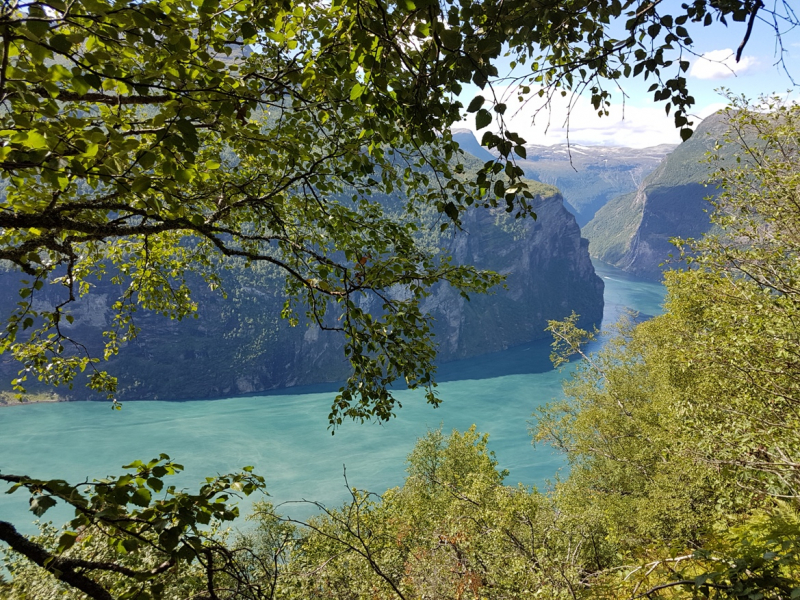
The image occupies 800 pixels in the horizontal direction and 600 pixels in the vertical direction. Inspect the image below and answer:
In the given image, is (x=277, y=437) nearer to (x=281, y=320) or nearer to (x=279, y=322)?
(x=279, y=322)

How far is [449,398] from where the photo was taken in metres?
64.9

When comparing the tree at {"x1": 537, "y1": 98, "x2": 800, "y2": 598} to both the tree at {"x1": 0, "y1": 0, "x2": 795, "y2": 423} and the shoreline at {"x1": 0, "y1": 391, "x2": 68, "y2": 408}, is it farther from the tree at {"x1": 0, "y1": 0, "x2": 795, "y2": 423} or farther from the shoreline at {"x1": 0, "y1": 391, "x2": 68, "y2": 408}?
the shoreline at {"x1": 0, "y1": 391, "x2": 68, "y2": 408}

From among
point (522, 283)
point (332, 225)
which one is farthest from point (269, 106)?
point (522, 283)

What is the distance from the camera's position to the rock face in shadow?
9119 cm

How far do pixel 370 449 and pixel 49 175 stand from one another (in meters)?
48.7

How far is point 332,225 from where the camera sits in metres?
4.62

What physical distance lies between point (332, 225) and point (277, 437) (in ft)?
178

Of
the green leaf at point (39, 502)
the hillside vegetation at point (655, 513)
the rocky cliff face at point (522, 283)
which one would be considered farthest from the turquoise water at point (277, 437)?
the rocky cliff face at point (522, 283)

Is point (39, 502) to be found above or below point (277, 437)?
above

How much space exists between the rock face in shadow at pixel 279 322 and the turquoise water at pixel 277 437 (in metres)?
13.8

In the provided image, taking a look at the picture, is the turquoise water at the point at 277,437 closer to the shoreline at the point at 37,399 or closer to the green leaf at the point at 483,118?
the shoreline at the point at 37,399

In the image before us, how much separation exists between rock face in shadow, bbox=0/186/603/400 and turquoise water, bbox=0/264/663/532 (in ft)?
45.2

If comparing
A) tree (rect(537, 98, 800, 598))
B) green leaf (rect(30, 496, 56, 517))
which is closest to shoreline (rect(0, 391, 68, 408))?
tree (rect(537, 98, 800, 598))

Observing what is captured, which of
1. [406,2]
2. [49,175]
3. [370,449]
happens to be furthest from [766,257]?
[370,449]
